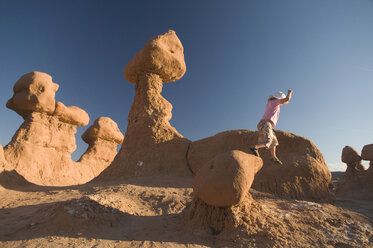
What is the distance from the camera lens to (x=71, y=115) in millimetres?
10203

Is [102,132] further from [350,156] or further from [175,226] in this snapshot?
[350,156]

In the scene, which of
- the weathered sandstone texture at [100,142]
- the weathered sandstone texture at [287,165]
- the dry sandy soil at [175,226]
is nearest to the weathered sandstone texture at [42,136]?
the weathered sandstone texture at [100,142]

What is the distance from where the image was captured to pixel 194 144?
6.02 meters

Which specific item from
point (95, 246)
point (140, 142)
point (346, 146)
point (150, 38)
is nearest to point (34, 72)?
point (150, 38)

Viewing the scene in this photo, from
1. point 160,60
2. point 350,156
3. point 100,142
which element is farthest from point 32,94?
point 350,156

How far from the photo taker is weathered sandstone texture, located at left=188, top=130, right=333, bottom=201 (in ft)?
14.6

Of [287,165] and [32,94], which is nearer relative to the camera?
[287,165]

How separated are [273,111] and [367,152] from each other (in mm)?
9912

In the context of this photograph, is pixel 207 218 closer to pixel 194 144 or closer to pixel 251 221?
pixel 251 221

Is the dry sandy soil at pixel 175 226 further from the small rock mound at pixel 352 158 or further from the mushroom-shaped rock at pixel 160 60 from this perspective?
the small rock mound at pixel 352 158

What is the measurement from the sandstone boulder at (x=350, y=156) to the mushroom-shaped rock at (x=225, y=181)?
1166 cm

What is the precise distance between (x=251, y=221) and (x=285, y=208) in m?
1.22

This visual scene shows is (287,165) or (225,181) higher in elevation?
(287,165)

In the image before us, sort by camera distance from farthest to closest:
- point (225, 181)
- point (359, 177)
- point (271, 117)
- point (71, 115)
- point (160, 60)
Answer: point (359, 177) < point (71, 115) < point (160, 60) < point (271, 117) < point (225, 181)
